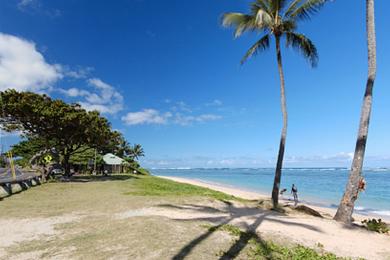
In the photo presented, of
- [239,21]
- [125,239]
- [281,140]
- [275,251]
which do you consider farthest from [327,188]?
[125,239]

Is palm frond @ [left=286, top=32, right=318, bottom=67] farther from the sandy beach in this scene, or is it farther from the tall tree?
the tall tree

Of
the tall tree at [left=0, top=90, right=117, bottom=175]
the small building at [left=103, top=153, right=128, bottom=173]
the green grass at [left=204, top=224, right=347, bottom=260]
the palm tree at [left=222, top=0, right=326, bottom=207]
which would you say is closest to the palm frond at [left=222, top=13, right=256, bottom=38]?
the palm tree at [left=222, top=0, right=326, bottom=207]

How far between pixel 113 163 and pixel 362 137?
134ft

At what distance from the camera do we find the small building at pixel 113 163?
4513cm

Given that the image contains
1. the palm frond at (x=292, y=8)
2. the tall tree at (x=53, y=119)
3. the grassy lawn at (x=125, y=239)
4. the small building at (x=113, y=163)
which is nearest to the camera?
the grassy lawn at (x=125, y=239)

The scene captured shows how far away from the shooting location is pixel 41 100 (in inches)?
814

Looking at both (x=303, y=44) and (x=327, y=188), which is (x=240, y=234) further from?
(x=327, y=188)

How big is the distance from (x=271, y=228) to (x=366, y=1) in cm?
823

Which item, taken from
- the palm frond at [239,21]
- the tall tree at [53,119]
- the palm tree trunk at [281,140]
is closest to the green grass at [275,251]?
the palm tree trunk at [281,140]

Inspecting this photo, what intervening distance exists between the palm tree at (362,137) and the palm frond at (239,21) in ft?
17.3

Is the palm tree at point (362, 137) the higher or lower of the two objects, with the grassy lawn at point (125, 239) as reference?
higher

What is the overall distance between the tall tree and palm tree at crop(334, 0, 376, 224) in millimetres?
18439

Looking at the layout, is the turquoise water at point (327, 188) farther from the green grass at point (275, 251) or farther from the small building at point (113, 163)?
the small building at point (113, 163)

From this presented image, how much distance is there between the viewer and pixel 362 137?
9.27 m
